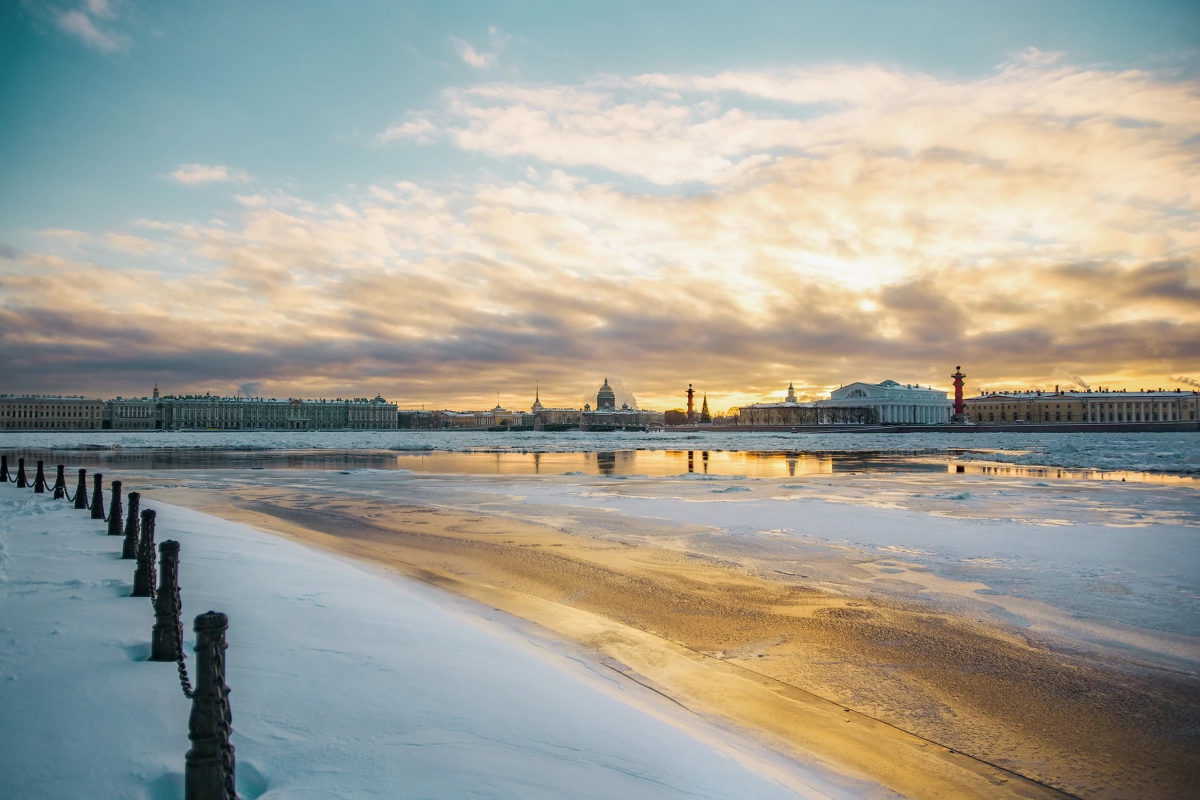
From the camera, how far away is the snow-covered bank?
3727mm

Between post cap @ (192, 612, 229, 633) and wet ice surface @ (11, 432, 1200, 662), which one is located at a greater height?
post cap @ (192, 612, 229, 633)

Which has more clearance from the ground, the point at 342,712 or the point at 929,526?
the point at 342,712

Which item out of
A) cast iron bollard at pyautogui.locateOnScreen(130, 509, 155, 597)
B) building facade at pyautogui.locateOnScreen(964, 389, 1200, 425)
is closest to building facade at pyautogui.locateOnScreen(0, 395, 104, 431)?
cast iron bollard at pyautogui.locateOnScreen(130, 509, 155, 597)

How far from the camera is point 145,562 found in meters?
7.19

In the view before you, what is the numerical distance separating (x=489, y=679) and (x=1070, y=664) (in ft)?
18.1

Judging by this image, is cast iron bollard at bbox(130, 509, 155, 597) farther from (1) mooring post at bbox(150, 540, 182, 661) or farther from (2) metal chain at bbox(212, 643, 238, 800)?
(2) metal chain at bbox(212, 643, 238, 800)

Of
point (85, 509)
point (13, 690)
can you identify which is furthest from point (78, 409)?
point (13, 690)

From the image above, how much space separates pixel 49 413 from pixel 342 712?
235 metres

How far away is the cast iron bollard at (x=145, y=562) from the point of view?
705 cm

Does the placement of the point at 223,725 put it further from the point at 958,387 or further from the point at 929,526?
the point at 958,387

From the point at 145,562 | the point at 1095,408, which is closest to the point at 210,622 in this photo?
the point at 145,562

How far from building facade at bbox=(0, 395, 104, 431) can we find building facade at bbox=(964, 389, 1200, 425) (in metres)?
224

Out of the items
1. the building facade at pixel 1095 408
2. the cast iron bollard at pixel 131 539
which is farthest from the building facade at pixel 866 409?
the cast iron bollard at pixel 131 539

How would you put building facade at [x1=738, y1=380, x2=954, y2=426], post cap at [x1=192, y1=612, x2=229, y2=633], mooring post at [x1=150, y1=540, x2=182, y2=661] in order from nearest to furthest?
post cap at [x1=192, y1=612, x2=229, y2=633] → mooring post at [x1=150, y1=540, x2=182, y2=661] → building facade at [x1=738, y1=380, x2=954, y2=426]
